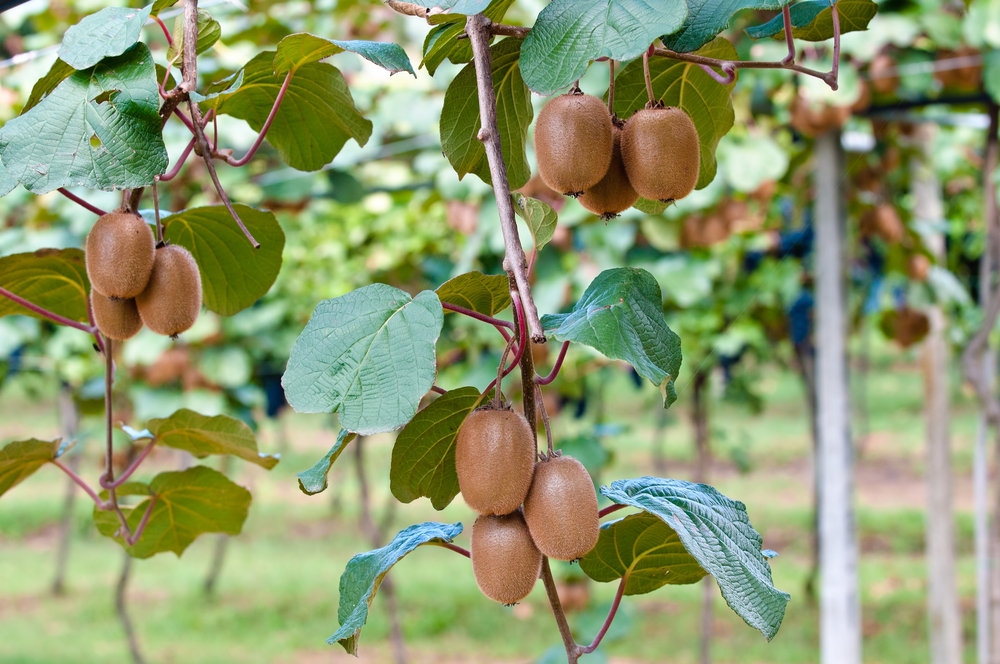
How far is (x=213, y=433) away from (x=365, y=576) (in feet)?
1.09

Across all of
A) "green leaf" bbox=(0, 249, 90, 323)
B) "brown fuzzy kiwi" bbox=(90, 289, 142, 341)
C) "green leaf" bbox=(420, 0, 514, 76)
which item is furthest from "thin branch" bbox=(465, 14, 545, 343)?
"green leaf" bbox=(0, 249, 90, 323)

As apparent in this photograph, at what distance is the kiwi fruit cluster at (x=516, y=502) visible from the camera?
0.55m

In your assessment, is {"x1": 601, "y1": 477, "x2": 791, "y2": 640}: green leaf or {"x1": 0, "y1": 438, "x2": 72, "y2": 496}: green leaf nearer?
{"x1": 601, "y1": 477, "x2": 791, "y2": 640}: green leaf

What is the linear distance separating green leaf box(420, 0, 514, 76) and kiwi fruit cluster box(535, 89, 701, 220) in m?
0.08

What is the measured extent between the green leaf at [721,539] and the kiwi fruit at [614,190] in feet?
0.66

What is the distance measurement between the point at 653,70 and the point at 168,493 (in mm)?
634

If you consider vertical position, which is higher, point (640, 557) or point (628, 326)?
point (628, 326)

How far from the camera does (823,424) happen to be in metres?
2.41

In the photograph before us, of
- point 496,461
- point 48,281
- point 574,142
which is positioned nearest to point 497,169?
point 574,142

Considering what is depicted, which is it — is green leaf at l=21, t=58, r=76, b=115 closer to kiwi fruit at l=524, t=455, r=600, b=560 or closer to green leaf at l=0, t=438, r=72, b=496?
green leaf at l=0, t=438, r=72, b=496

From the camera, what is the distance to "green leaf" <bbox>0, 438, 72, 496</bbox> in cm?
83

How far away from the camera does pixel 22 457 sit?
2.78ft

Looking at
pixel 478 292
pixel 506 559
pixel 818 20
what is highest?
pixel 818 20

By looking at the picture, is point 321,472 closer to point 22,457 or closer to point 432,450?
point 432,450
